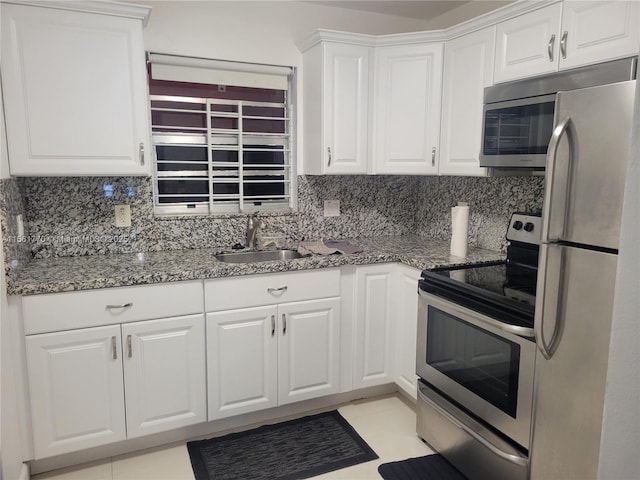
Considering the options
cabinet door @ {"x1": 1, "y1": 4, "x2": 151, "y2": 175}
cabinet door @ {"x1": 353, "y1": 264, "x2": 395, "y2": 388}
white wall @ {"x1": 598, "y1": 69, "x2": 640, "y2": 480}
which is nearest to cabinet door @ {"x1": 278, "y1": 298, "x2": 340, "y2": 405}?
cabinet door @ {"x1": 353, "y1": 264, "x2": 395, "y2": 388}

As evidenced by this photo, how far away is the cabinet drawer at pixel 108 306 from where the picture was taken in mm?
1957

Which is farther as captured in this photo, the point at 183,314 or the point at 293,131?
the point at 293,131

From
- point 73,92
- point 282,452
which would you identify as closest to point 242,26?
point 73,92

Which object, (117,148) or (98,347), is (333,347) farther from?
(117,148)

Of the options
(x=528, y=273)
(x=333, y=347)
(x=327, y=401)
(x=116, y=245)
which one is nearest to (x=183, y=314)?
(x=116, y=245)

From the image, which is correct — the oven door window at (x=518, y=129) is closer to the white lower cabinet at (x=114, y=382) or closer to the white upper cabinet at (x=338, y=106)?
the white upper cabinet at (x=338, y=106)

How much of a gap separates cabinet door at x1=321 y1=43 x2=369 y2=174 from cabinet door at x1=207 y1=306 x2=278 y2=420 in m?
1.02

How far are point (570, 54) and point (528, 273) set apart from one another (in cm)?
103

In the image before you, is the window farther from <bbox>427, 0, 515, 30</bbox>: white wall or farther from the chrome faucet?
<bbox>427, 0, 515, 30</bbox>: white wall

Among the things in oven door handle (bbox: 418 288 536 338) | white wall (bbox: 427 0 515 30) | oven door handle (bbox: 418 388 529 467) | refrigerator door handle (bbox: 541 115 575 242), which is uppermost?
white wall (bbox: 427 0 515 30)

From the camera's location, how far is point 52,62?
208cm

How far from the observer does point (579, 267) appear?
58.1 inches

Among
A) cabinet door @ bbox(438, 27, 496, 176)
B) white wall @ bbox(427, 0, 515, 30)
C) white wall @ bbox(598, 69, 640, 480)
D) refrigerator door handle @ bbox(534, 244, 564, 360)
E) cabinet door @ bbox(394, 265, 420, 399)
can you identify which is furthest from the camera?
white wall @ bbox(427, 0, 515, 30)

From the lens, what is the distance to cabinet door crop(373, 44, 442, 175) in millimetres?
2680
